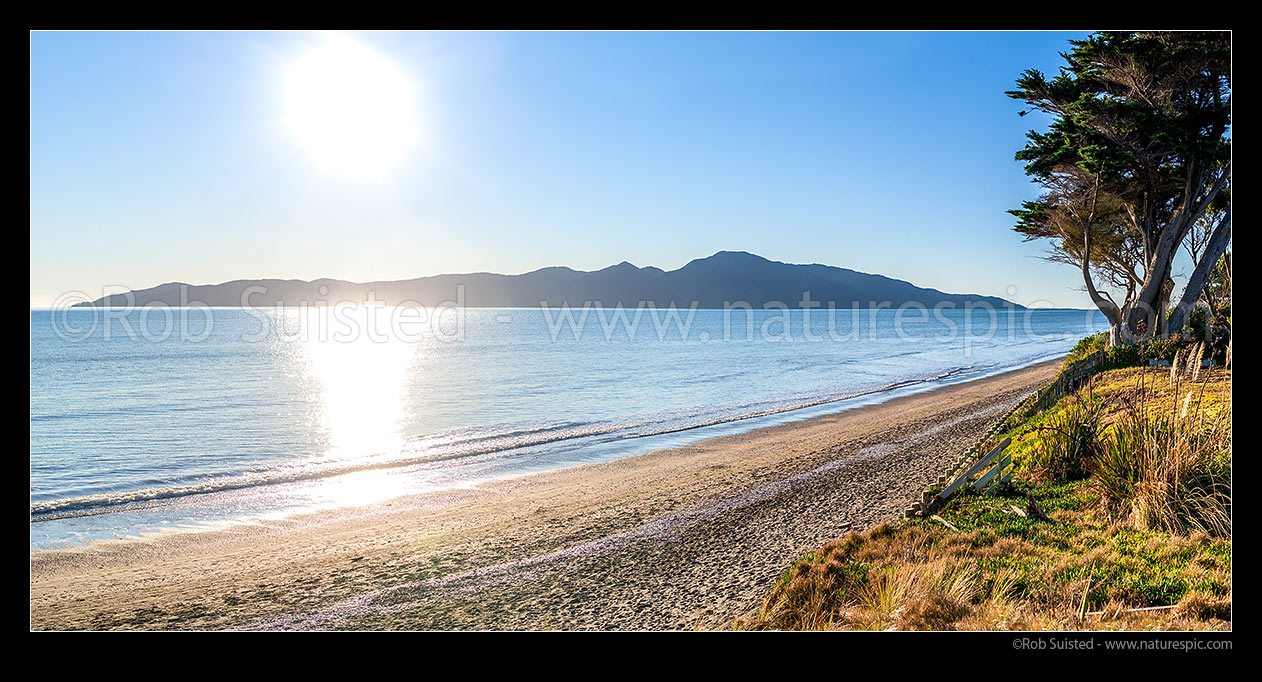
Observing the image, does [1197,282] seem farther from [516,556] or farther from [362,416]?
[362,416]

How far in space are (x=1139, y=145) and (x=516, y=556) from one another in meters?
16.5

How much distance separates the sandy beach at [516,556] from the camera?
215 inches

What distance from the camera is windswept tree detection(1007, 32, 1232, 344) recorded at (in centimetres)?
1387

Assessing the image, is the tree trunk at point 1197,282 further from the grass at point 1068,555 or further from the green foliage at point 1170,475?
the green foliage at point 1170,475

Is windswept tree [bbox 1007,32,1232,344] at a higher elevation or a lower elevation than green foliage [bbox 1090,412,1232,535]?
higher

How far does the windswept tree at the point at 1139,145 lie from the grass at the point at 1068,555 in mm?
10988

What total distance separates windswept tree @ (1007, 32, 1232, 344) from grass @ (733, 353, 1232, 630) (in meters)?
11.0

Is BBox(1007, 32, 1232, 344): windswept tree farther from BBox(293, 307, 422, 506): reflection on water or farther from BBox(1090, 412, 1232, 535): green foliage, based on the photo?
BBox(293, 307, 422, 506): reflection on water

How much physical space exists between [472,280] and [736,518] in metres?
72.5

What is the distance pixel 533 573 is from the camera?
626 cm

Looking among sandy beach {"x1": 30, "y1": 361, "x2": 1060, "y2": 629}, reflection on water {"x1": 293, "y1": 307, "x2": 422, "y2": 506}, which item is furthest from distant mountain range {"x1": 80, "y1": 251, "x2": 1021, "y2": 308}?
sandy beach {"x1": 30, "y1": 361, "x2": 1060, "y2": 629}
